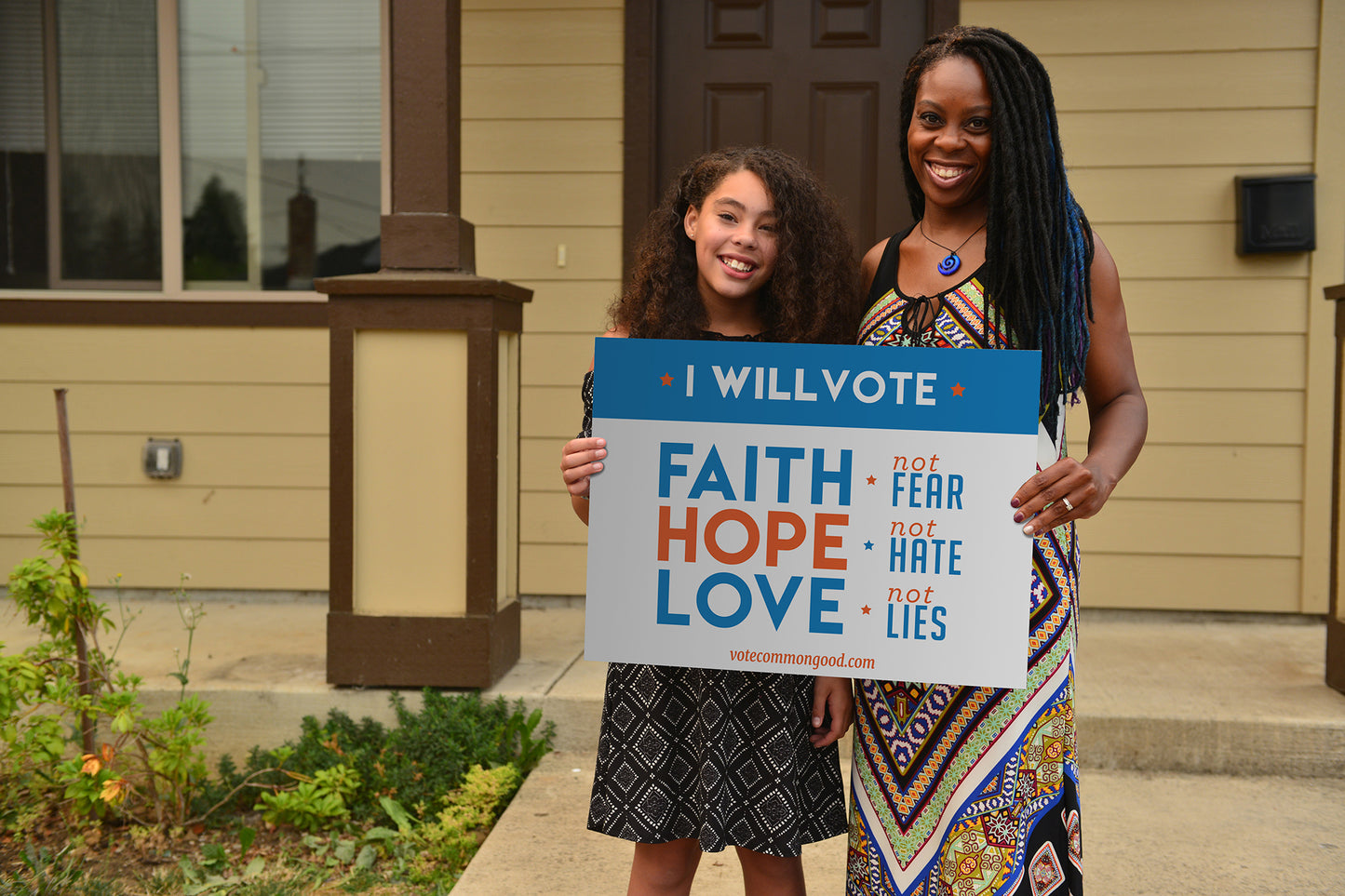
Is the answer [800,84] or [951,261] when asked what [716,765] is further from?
[800,84]

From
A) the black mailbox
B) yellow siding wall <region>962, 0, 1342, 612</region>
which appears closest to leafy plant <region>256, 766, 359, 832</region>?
yellow siding wall <region>962, 0, 1342, 612</region>

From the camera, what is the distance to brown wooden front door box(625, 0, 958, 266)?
4.28 m

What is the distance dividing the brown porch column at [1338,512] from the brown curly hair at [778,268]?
244 centimetres

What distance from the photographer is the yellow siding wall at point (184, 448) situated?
4465 mm

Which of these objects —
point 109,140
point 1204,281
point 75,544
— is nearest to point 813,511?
point 75,544

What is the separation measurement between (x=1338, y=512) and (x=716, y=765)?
2.70 m

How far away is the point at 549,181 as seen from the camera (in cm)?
436

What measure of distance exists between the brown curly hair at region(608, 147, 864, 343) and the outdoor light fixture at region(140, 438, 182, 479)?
10.9ft

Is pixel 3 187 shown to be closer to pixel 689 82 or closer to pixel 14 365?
pixel 14 365

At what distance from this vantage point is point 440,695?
3.20m

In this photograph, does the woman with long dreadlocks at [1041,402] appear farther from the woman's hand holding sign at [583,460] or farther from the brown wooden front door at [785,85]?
the brown wooden front door at [785,85]

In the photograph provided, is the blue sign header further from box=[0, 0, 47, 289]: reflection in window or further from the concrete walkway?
box=[0, 0, 47, 289]: reflection in window

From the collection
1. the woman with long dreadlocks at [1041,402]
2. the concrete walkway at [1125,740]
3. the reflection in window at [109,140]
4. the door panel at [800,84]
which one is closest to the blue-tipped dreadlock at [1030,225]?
the woman with long dreadlocks at [1041,402]

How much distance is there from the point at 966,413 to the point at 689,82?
3.24m
